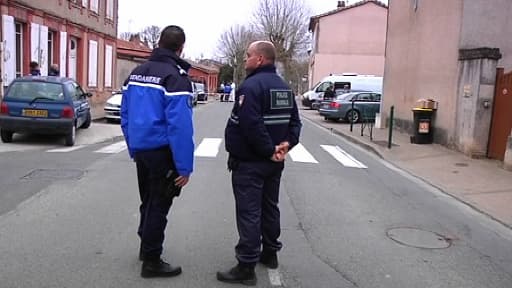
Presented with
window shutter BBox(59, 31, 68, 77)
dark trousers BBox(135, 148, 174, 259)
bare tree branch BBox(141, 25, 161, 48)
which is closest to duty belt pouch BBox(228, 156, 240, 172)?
dark trousers BBox(135, 148, 174, 259)

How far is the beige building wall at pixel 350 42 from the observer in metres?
52.2

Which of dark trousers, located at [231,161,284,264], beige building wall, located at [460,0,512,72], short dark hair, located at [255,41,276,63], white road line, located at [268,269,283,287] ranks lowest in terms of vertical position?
white road line, located at [268,269,283,287]

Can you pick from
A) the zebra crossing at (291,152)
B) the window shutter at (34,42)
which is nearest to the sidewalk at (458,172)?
the zebra crossing at (291,152)

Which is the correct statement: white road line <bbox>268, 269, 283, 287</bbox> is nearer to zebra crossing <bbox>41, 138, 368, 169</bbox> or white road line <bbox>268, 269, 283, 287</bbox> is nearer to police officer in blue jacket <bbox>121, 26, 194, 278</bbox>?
police officer in blue jacket <bbox>121, 26, 194, 278</bbox>

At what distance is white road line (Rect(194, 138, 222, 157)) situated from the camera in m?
12.6

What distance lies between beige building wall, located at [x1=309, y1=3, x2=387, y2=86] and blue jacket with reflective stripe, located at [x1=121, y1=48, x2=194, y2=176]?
160 feet

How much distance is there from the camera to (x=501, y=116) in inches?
501

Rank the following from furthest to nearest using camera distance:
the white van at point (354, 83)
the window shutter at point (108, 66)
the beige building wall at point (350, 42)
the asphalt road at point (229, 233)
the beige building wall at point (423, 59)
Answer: the beige building wall at point (350, 42) → the white van at point (354, 83) → the window shutter at point (108, 66) → the beige building wall at point (423, 59) → the asphalt road at point (229, 233)

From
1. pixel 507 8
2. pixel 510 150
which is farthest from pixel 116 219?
pixel 507 8

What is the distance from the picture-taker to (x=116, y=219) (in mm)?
6391

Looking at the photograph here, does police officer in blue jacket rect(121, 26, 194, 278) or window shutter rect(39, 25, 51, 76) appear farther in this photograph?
window shutter rect(39, 25, 51, 76)

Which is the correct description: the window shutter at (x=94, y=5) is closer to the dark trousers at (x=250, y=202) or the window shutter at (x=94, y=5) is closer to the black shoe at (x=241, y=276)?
the dark trousers at (x=250, y=202)

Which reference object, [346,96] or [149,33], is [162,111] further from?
[149,33]

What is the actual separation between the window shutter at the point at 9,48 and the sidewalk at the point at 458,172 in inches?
451
